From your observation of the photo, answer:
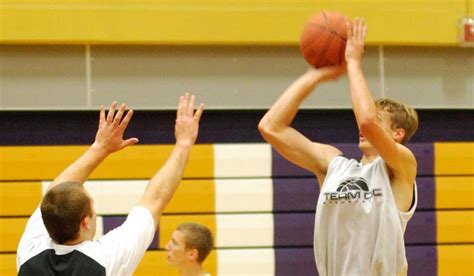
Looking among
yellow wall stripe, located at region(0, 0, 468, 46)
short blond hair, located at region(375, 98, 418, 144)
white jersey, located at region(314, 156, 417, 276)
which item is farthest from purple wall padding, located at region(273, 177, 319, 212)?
white jersey, located at region(314, 156, 417, 276)

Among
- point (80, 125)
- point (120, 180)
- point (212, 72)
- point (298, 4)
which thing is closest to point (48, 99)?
point (80, 125)

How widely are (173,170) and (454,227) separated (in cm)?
519

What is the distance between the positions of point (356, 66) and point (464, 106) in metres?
4.24

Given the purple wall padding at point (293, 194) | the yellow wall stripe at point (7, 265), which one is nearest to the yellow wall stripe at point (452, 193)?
the purple wall padding at point (293, 194)

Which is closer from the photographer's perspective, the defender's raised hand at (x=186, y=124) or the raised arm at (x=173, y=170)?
the raised arm at (x=173, y=170)

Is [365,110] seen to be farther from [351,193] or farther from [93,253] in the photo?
[93,253]

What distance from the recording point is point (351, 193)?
4508mm

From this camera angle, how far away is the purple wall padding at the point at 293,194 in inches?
322

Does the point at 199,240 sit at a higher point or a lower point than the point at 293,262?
higher

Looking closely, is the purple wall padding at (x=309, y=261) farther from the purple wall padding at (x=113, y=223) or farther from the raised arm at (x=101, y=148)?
the raised arm at (x=101, y=148)

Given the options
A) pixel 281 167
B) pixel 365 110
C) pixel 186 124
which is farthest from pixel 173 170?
pixel 281 167

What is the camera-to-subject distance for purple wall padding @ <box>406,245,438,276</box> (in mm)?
8234

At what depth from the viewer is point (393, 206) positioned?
14.8 ft

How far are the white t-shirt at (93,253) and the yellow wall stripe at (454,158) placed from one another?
17.5ft
